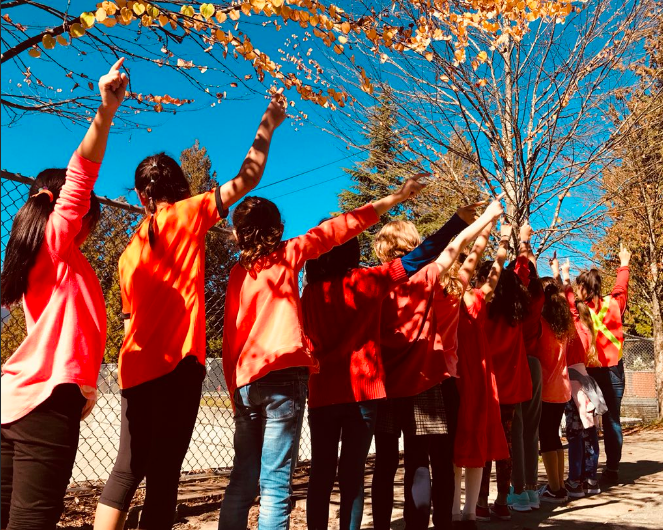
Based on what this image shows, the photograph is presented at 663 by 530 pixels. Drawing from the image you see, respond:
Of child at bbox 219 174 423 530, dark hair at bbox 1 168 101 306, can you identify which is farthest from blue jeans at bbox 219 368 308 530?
dark hair at bbox 1 168 101 306

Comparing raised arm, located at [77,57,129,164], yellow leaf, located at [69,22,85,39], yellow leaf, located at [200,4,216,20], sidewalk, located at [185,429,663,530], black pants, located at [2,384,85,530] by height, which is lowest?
sidewalk, located at [185,429,663,530]

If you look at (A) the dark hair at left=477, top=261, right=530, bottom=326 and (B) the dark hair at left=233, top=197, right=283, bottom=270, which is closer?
(B) the dark hair at left=233, top=197, right=283, bottom=270

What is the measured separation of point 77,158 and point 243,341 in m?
1.14

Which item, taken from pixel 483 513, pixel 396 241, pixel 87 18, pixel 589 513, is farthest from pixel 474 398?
pixel 87 18

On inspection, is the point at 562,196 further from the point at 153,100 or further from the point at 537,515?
the point at 153,100

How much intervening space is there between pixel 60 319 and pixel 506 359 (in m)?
3.26

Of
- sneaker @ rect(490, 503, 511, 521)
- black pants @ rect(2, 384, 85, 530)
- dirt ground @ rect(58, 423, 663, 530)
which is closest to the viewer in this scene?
black pants @ rect(2, 384, 85, 530)

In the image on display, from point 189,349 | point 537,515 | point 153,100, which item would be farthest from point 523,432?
point 153,100

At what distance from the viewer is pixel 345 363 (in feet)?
9.63

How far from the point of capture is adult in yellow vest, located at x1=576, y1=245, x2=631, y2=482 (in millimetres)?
5621

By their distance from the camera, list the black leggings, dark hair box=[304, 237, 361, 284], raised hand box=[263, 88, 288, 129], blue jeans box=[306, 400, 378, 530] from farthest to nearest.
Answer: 1. the black leggings
2. dark hair box=[304, 237, 361, 284]
3. blue jeans box=[306, 400, 378, 530]
4. raised hand box=[263, 88, 288, 129]

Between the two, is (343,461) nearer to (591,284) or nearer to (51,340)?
(51,340)

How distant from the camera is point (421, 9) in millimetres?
5844

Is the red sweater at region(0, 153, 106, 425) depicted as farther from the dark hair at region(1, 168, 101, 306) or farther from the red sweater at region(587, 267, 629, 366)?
the red sweater at region(587, 267, 629, 366)
